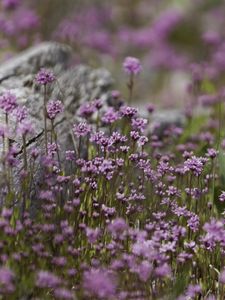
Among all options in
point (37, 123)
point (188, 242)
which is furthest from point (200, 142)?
point (188, 242)

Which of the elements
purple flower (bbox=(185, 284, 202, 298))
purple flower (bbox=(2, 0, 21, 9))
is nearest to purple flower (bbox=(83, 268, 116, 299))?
purple flower (bbox=(185, 284, 202, 298))

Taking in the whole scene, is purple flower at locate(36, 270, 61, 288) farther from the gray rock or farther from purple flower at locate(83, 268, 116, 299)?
the gray rock

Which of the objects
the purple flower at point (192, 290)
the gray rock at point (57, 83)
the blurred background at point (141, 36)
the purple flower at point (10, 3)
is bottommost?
the purple flower at point (192, 290)

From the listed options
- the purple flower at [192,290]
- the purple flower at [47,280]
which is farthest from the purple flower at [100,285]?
the purple flower at [192,290]

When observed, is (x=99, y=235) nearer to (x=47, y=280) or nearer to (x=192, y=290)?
(x=192, y=290)

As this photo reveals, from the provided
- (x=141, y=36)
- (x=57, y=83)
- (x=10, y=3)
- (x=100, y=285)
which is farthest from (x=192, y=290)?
(x=141, y=36)

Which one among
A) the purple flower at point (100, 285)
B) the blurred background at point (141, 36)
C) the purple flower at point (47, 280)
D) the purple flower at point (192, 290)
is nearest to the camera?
the purple flower at point (100, 285)

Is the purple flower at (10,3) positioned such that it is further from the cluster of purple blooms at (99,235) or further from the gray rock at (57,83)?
the cluster of purple blooms at (99,235)

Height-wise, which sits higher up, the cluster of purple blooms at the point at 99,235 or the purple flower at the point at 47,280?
the cluster of purple blooms at the point at 99,235

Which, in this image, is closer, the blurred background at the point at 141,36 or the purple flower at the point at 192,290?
the purple flower at the point at 192,290
